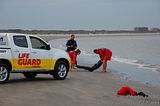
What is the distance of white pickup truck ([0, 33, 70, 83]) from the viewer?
1467cm

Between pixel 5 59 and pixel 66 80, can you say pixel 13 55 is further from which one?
pixel 66 80

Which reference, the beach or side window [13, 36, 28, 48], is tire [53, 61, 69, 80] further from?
side window [13, 36, 28, 48]

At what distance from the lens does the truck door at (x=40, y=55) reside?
1573 centimetres

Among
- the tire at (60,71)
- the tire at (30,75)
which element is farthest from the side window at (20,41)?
the tire at (30,75)

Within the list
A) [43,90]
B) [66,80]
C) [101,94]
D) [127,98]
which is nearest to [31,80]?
[66,80]

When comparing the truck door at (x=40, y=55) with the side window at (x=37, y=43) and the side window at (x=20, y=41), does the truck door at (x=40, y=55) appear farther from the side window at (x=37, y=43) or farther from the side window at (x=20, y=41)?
the side window at (x=20, y=41)

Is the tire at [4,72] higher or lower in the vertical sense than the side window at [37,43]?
lower

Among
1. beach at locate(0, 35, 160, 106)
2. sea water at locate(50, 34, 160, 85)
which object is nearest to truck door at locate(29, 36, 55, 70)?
beach at locate(0, 35, 160, 106)

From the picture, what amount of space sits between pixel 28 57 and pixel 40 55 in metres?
0.65

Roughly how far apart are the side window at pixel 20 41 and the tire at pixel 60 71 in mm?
1742

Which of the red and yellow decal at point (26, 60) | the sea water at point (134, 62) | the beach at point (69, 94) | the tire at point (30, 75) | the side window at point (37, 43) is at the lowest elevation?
the sea water at point (134, 62)

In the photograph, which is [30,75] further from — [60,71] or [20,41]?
[20,41]

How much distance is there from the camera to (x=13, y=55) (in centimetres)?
1483

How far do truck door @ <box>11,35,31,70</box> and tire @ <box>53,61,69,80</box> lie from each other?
4.80 ft
